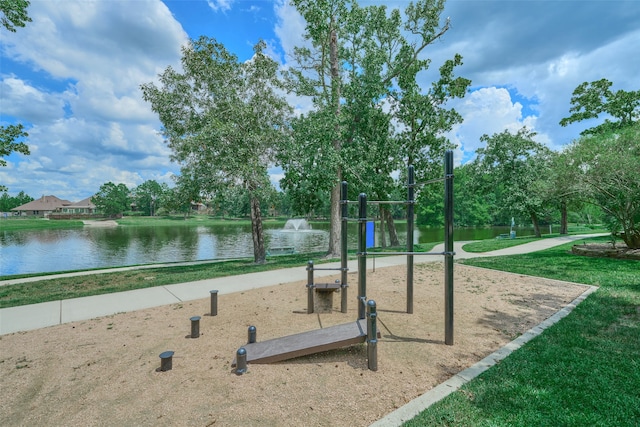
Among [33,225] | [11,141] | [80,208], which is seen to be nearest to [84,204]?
[80,208]

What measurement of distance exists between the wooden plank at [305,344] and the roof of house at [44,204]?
121073 millimetres

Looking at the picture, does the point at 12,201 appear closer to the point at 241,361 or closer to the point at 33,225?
the point at 33,225

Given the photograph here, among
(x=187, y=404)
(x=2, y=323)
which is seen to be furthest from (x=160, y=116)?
(x=187, y=404)

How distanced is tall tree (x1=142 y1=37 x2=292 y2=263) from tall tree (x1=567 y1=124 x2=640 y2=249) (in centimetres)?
982

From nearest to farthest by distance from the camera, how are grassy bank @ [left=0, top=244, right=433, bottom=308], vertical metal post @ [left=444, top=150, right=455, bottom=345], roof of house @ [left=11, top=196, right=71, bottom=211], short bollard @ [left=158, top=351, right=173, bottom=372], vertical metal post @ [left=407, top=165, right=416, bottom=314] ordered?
short bollard @ [left=158, top=351, right=173, bottom=372] → vertical metal post @ [left=444, top=150, right=455, bottom=345] → vertical metal post @ [left=407, top=165, right=416, bottom=314] → grassy bank @ [left=0, top=244, right=433, bottom=308] → roof of house @ [left=11, top=196, right=71, bottom=211]

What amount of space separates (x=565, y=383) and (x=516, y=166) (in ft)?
79.5

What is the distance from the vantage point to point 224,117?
11.3 m

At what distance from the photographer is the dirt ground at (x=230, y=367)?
9.63ft

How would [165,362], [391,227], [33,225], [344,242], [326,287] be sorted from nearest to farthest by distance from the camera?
[165,362] → [344,242] → [326,287] → [391,227] → [33,225]

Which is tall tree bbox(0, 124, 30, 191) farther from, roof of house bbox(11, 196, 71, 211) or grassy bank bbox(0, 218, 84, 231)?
roof of house bbox(11, 196, 71, 211)

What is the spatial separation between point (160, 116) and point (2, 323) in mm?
8622

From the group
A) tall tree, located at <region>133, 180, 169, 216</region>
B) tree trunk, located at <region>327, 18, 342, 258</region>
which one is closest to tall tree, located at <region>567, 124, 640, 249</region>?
tree trunk, located at <region>327, 18, 342, 258</region>

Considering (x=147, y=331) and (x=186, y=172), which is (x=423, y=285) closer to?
(x=147, y=331)

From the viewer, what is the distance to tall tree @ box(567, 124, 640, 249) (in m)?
9.11
